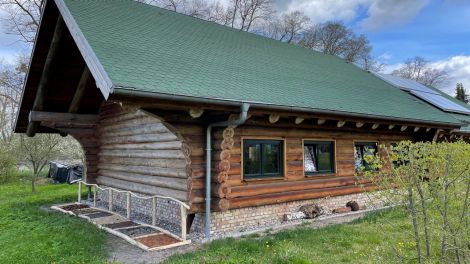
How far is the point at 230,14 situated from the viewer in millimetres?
28906

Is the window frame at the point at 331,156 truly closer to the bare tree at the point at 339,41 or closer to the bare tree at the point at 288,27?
the bare tree at the point at 288,27

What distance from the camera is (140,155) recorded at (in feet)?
31.9

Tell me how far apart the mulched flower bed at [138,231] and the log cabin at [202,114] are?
628mm

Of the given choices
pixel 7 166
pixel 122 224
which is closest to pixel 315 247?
pixel 122 224

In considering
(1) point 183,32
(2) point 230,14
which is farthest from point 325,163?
(2) point 230,14

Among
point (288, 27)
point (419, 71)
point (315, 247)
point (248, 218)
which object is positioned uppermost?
point (288, 27)

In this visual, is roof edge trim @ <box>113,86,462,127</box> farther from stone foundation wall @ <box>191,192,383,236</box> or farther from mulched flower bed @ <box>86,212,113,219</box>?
mulched flower bed @ <box>86,212,113,219</box>

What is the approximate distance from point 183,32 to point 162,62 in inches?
135

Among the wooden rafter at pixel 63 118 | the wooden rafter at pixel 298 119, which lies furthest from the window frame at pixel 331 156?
the wooden rafter at pixel 63 118

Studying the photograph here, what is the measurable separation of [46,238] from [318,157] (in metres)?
6.37

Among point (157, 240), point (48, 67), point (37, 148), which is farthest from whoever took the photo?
point (37, 148)

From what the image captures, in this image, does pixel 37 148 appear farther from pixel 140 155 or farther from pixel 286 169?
pixel 286 169

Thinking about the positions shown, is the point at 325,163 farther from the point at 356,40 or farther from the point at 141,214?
the point at 356,40

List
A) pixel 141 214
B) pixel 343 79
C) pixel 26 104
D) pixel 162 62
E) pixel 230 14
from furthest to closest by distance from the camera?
pixel 230 14 < pixel 343 79 < pixel 26 104 < pixel 141 214 < pixel 162 62
